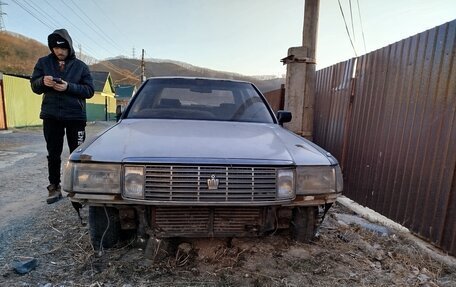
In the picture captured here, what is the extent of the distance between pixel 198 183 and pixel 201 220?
1.06 ft

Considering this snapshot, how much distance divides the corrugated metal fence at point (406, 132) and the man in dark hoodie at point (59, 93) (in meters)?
3.66

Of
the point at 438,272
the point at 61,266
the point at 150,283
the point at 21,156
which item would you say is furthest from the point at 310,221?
the point at 21,156

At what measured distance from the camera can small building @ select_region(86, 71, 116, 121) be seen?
26.4 metres

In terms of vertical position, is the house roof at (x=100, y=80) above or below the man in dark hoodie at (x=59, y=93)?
above

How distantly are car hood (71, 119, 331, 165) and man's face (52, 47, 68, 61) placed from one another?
61.7 inches

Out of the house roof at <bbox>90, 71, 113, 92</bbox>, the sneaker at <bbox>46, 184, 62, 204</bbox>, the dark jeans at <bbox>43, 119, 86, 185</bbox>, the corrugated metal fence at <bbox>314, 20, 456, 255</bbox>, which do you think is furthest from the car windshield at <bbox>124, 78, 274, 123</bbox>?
the house roof at <bbox>90, 71, 113, 92</bbox>

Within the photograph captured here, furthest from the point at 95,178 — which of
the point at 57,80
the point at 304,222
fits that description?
the point at 57,80

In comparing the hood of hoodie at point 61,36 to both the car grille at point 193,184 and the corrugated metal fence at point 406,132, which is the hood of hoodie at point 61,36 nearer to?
the car grille at point 193,184

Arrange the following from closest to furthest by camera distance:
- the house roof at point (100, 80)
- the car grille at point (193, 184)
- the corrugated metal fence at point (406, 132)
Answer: the car grille at point (193, 184) < the corrugated metal fence at point (406, 132) < the house roof at point (100, 80)

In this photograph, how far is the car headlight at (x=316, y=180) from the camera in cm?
199

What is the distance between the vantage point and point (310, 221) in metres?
2.32

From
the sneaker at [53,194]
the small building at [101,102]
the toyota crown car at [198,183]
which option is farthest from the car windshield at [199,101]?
the small building at [101,102]

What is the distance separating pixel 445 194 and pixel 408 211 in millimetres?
527

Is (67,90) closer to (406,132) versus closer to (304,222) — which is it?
(304,222)
